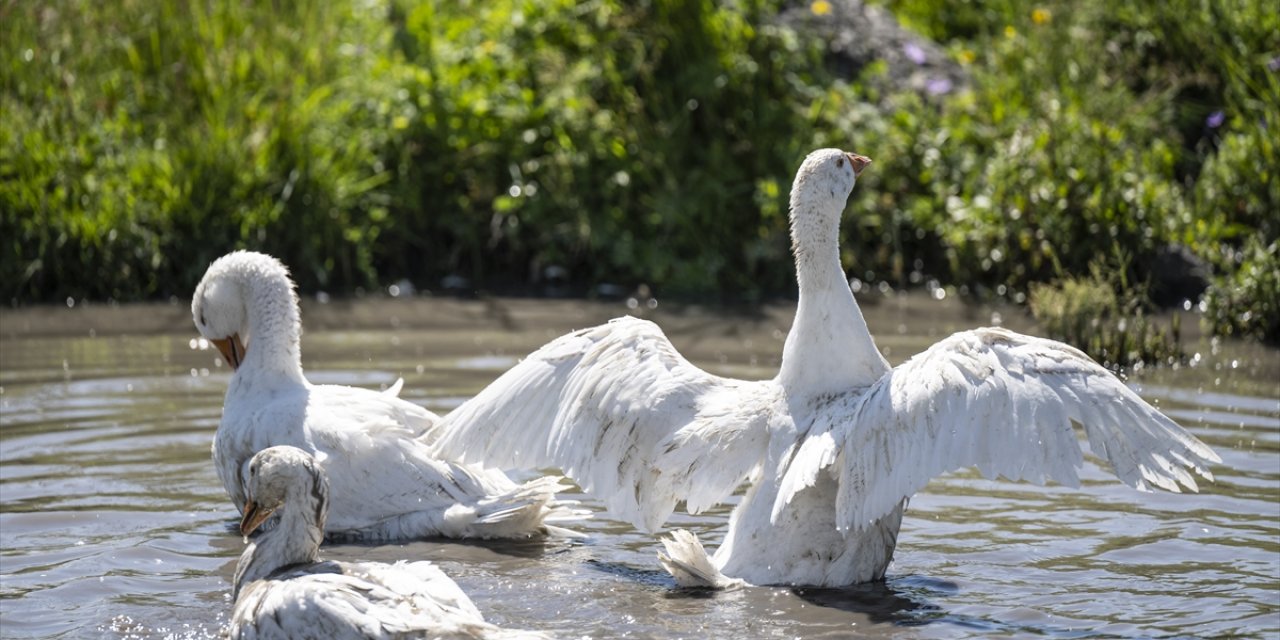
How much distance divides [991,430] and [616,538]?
201 cm

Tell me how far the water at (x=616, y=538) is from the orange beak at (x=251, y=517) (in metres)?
0.34

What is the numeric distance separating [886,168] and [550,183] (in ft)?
7.62

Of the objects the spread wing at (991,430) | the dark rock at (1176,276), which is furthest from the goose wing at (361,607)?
the dark rock at (1176,276)

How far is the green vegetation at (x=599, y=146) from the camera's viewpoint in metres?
11.4

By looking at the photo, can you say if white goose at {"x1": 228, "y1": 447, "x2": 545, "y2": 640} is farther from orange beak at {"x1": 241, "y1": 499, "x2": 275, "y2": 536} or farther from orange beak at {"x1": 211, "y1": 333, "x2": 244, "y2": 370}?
orange beak at {"x1": 211, "y1": 333, "x2": 244, "y2": 370}

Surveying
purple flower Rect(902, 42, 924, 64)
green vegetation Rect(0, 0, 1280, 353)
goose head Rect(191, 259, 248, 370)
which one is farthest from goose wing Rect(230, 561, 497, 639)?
purple flower Rect(902, 42, 924, 64)

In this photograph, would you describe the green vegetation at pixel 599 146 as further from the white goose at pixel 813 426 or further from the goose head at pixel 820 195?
the white goose at pixel 813 426

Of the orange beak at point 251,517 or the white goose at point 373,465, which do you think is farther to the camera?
the white goose at point 373,465

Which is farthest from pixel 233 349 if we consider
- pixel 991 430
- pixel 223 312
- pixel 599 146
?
pixel 599 146

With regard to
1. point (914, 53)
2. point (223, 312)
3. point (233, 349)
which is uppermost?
point (914, 53)

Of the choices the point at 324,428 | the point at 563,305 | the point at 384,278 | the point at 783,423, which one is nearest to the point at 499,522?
the point at 324,428

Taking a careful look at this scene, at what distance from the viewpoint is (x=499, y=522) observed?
6.96 metres

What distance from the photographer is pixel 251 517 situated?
19.2 ft

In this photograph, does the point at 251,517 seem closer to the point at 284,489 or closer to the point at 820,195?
the point at 284,489
